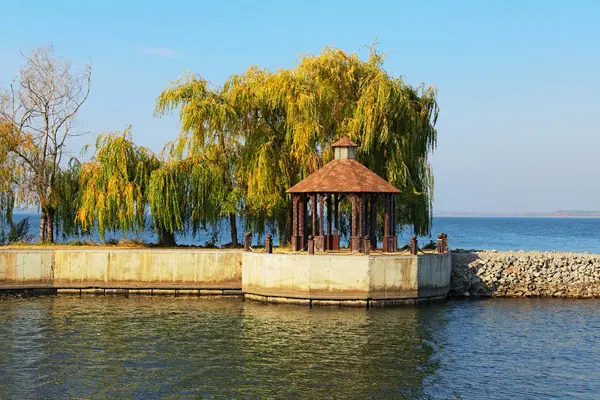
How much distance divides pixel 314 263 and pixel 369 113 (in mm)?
9368

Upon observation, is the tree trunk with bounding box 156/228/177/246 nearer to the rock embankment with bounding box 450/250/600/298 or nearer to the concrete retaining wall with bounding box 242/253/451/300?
the concrete retaining wall with bounding box 242/253/451/300

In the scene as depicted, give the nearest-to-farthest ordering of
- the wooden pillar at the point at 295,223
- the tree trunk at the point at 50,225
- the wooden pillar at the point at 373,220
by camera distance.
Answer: the wooden pillar at the point at 295,223, the wooden pillar at the point at 373,220, the tree trunk at the point at 50,225

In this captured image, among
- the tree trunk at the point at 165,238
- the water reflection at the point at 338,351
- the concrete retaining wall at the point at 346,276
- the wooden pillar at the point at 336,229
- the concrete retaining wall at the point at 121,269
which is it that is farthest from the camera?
the tree trunk at the point at 165,238

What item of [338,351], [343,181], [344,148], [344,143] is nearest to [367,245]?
[343,181]

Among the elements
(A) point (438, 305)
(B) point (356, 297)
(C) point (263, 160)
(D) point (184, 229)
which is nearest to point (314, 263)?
(B) point (356, 297)

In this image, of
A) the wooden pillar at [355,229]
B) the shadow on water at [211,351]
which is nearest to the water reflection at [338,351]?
the shadow on water at [211,351]

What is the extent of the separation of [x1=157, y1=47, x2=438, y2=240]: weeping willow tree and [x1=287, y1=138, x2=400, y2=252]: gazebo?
223cm

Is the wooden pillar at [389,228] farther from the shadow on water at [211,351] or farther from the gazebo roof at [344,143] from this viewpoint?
the shadow on water at [211,351]

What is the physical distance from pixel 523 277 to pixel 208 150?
17.0 m

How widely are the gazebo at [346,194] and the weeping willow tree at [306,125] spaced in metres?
2.23

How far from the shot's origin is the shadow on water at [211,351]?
1752 centimetres

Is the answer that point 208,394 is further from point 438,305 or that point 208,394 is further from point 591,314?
point 591,314

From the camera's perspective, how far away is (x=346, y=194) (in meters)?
32.4

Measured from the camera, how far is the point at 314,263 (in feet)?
94.7
